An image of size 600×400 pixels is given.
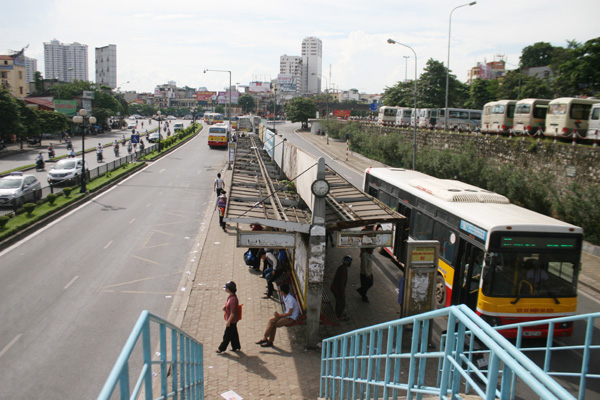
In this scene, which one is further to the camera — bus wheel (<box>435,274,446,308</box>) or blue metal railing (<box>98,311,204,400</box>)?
bus wheel (<box>435,274,446,308</box>)

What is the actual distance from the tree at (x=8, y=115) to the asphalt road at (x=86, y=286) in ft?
86.9

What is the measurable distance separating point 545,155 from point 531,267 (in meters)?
17.2

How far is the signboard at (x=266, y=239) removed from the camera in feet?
29.9

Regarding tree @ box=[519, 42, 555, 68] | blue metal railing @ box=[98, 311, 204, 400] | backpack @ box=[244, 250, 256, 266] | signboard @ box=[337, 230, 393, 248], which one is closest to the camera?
blue metal railing @ box=[98, 311, 204, 400]

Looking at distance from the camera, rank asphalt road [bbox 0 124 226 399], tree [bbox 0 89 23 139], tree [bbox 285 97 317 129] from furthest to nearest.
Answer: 1. tree [bbox 285 97 317 129]
2. tree [bbox 0 89 23 139]
3. asphalt road [bbox 0 124 226 399]

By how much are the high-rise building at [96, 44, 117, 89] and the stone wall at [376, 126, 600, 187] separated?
167 meters

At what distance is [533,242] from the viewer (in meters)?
9.48

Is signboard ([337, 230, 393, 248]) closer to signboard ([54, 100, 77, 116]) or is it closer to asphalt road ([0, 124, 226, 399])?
asphalt road ([0, 124, 226, 399])

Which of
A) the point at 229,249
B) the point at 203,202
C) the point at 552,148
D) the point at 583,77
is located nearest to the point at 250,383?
the point at 229,249

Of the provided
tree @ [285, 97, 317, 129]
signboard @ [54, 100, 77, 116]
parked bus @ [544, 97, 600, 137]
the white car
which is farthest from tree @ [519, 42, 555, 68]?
the white car

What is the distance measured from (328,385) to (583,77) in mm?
38622

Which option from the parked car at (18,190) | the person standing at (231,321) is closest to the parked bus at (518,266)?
the person standing at (231,321)

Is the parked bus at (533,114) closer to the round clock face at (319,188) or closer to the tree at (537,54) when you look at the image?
the round clock face at (319,188)

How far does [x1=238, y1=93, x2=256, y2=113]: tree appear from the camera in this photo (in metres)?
176
